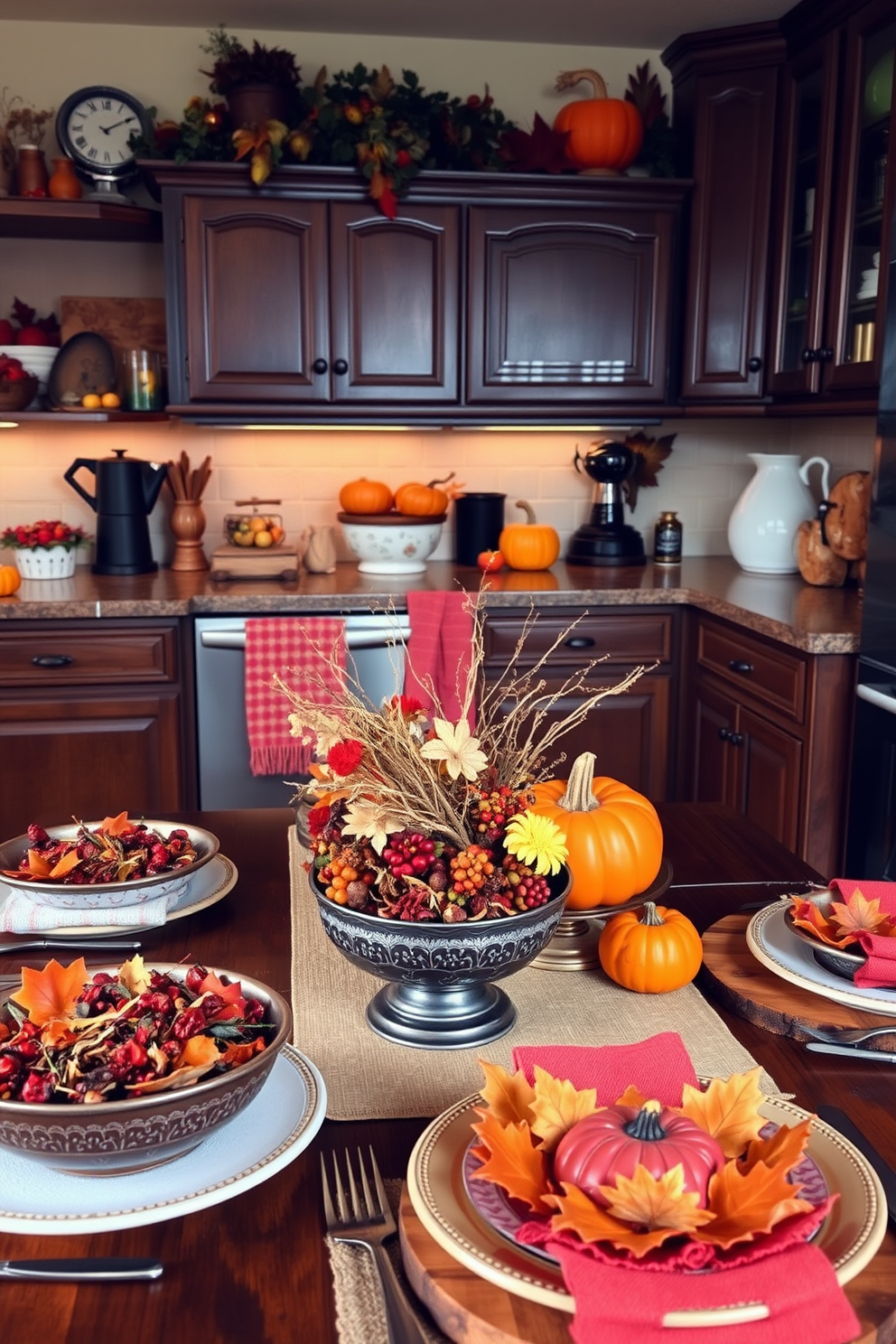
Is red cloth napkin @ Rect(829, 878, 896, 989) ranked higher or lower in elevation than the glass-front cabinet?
lower

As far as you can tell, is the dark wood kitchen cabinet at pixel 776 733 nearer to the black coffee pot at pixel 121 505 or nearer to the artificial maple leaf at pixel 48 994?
the black coffee pot at pixel 121 505

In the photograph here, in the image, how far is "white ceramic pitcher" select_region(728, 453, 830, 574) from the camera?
3.46m

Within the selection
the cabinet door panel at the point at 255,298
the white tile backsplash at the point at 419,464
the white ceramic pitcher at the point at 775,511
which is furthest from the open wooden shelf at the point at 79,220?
the white ceramic pitcher at the point at 775,511

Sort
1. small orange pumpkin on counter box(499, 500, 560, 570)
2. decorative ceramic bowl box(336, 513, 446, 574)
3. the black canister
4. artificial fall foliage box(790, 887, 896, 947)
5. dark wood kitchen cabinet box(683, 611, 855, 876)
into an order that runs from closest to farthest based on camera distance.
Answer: artificial fall foliage box(790, 887, 896, 947)
dark wood kitchen cabinet box(683, 611, 855, 876)
decorative ceramic bowl box(336, 513, 446, 574)
small orange pumpkin on counter box(499, 500, 560, 570)
the black canister

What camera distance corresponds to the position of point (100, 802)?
313 centimetres

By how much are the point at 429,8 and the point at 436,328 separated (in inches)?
33.4

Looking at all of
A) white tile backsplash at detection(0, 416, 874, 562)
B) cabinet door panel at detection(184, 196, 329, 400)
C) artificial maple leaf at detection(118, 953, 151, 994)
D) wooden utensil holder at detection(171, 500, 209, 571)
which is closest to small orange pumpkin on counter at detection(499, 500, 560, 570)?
white tile backsplash at detection(0, 416, 874, 562)

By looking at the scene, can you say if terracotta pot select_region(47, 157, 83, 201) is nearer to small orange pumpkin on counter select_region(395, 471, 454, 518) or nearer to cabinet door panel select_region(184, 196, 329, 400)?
cabinet door panel select_region(184, 196, 329, 400)

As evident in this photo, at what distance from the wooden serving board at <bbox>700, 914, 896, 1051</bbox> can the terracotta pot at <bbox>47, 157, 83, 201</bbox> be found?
2.90m

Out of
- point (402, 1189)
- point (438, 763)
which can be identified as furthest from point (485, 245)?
point (402, 1189)

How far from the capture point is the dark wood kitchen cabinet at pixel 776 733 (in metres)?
2.60

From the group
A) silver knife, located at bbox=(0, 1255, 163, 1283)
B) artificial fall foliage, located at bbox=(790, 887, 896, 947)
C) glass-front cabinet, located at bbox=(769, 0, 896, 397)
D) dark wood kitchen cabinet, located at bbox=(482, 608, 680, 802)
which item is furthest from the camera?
dark wood kitchen cabinet, located at bbox=(482, 608, 680, 802)

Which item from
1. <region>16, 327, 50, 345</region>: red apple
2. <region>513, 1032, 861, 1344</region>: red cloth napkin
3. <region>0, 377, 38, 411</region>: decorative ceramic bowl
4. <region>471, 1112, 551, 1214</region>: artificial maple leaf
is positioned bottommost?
<region>513, 1032, 861, 1344</region>: red cloth napkin

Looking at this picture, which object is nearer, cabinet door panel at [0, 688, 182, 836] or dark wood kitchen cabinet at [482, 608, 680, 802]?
cabinet door panel at [0, 688, 182, 836]
